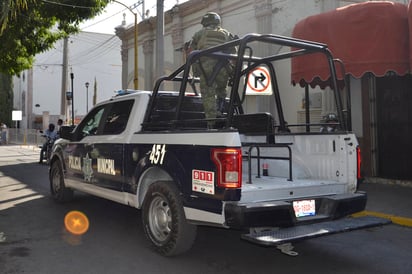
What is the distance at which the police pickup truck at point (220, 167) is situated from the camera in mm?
3924

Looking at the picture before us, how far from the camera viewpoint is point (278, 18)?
14.5 meters

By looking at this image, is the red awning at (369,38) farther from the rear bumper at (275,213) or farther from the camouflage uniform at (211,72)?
the rear bumper at (275,213)

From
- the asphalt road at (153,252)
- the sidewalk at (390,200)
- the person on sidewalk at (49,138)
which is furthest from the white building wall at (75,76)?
the asphalt road at (153,252)

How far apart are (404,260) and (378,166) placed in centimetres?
619

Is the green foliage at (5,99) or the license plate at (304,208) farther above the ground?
the green foliage at (5,99)

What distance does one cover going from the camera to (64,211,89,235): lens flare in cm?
591

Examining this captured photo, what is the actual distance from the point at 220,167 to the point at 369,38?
5.77 m

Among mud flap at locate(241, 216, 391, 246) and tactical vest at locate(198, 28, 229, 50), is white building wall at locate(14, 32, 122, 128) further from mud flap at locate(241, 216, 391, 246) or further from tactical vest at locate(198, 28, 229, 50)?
mud flap at locate(241, 216, 391, 246)

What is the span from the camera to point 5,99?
182ft

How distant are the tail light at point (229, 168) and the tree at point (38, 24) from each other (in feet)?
30.2

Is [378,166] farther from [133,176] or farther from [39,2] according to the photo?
[39,2]

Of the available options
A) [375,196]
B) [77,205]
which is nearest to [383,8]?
[375,196]

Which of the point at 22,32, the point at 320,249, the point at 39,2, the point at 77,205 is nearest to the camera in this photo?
the point at 320,249

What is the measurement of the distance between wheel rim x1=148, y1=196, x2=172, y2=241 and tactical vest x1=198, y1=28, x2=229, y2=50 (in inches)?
85.9
